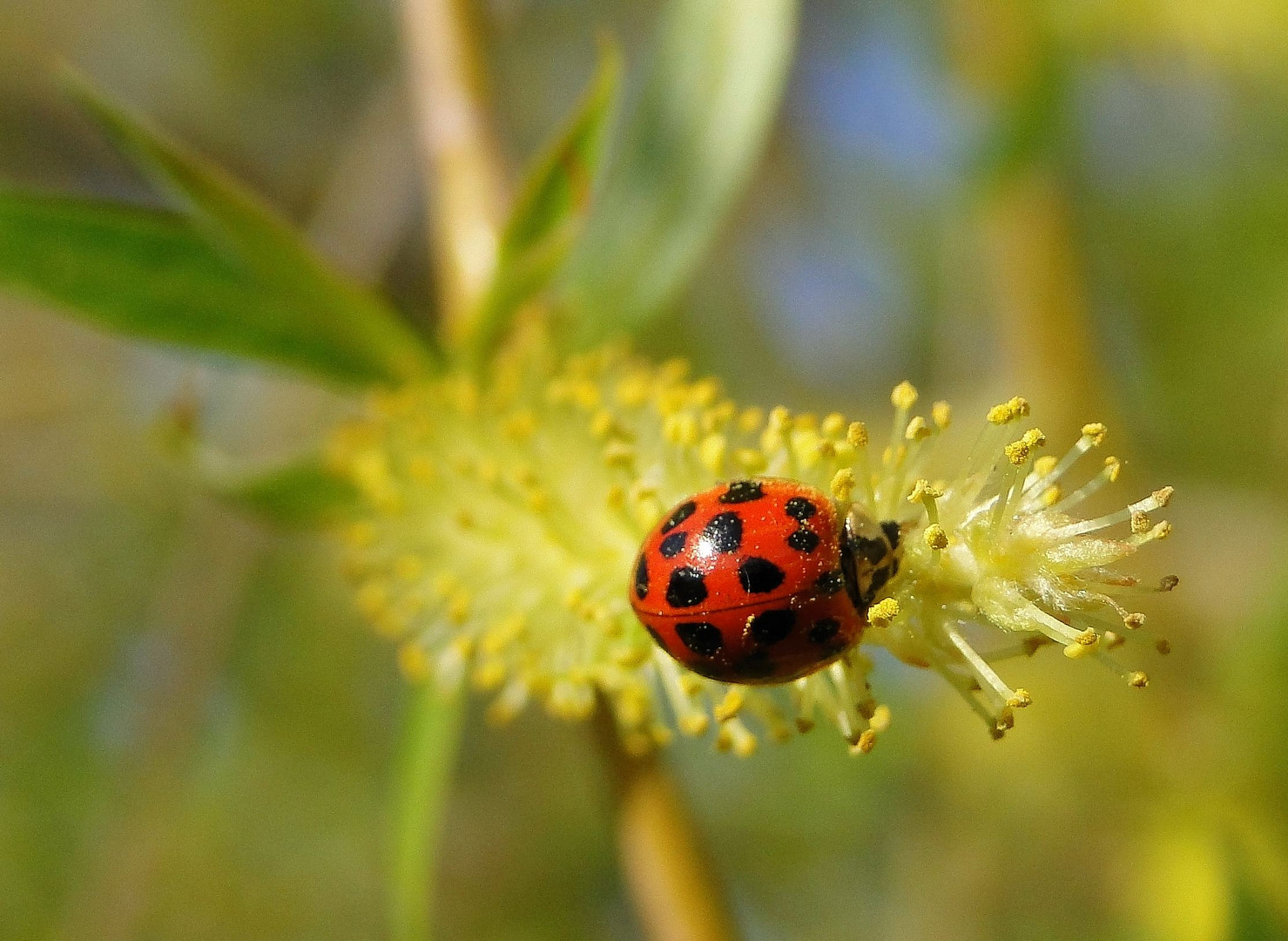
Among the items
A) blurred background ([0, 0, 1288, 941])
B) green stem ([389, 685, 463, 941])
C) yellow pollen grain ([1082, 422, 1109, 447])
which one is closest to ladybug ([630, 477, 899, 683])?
yellow pollen grain ([1082, 422, 1109, 447])

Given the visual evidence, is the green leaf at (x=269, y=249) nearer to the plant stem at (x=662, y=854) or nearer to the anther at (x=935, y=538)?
the plant stem at (x=662, y=854)

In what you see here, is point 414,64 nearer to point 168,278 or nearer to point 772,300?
point 168,278

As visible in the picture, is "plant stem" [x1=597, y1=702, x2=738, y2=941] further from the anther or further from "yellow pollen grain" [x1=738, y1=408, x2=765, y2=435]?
the anther

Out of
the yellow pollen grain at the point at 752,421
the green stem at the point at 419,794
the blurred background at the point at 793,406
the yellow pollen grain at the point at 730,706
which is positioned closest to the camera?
the yellow pollen grain at the point at 730,706

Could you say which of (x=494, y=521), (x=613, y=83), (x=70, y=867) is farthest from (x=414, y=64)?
(x=70, y=867)

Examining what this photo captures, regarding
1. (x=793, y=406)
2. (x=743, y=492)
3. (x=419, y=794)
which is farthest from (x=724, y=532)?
(x=793, y=406)

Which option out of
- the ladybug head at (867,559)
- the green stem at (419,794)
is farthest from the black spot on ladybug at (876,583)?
the green stem at (419,794)
